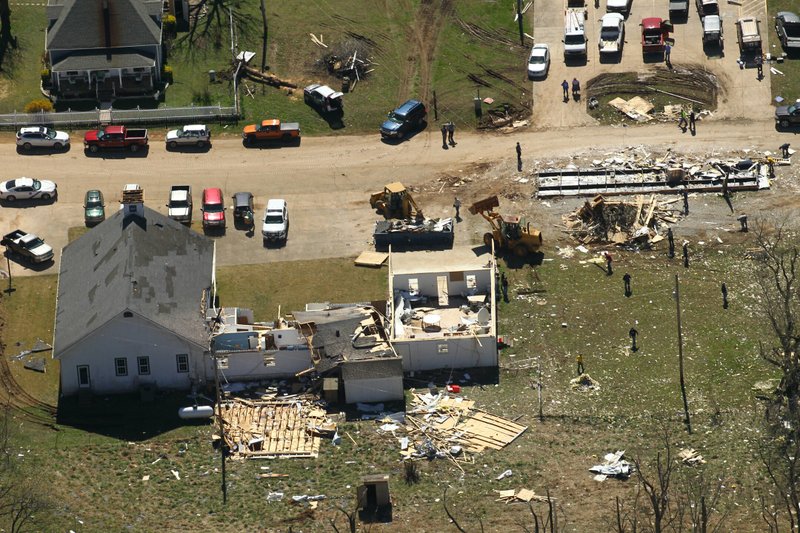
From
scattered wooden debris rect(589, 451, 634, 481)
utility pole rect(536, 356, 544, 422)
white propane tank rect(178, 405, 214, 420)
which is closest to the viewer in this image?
scattered wooden debris rect(589, 451, 634, 481)

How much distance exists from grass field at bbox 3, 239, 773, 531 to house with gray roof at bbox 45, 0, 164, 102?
20296 mm

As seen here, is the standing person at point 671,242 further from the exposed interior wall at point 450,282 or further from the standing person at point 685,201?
the exposed interior wall at point 450,282

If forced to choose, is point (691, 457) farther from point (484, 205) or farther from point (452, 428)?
point (484, 205)

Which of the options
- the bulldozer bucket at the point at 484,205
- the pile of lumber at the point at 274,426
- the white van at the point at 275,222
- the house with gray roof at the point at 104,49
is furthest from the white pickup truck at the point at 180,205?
the pile of lumber at the point at 274,426

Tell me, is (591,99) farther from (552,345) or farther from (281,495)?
(281,495)

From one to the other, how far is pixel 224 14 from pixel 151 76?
9.46m

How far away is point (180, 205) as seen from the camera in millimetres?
127438

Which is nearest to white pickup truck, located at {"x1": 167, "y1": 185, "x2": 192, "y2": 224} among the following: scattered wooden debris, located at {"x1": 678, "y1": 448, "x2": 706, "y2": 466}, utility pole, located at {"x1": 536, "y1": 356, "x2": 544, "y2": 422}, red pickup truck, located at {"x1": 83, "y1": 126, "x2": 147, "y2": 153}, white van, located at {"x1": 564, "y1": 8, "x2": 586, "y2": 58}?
red pickup truck, located at {"x1": 83, "y1": 126, "x2": 147, "y2": 153}

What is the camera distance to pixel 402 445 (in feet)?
356

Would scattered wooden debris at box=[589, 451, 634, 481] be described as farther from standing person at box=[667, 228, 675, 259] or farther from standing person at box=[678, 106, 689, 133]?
standing person at box=[678, 106, 689, 133]

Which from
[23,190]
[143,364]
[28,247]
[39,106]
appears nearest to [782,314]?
[143,364]

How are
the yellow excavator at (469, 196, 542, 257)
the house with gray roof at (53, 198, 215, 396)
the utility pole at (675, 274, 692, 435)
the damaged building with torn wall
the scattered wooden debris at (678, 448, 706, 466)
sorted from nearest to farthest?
the scattered wooden debris at (678, 448, 706, 466) → the utility pole at (675, 274, 692, 435) → the house with gray roof at (53, 198, 215, 396) → the damaged building with torn wall → the yellow excavator at (469, 196, 542, 257)

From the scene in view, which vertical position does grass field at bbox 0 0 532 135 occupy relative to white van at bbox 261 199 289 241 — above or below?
above

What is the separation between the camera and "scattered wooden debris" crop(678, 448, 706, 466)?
10700 cm
